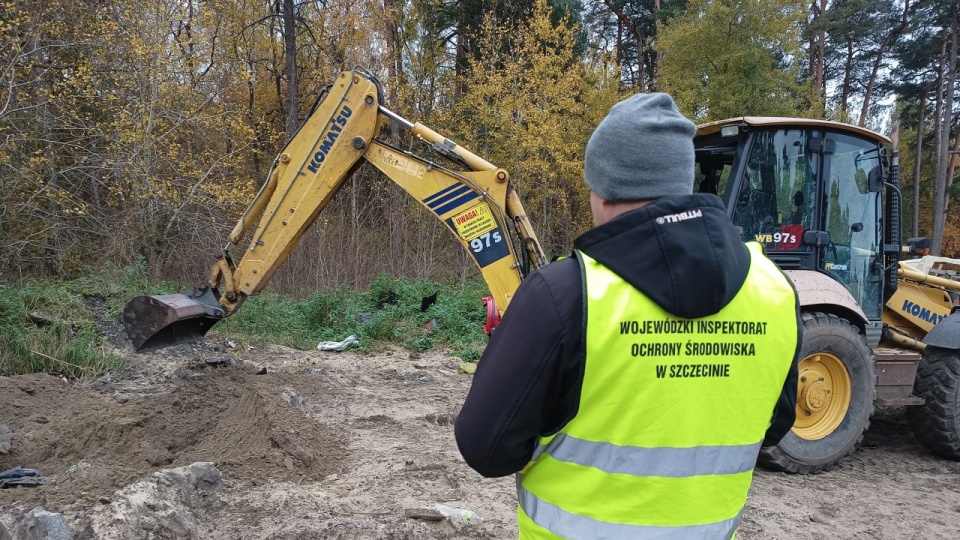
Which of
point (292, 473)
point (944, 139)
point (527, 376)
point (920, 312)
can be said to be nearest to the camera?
point (527, 376)

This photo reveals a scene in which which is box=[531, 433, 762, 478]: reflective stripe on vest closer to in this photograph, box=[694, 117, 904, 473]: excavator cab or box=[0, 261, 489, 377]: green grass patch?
box=[694, 117, 904, 473]: excavator cab

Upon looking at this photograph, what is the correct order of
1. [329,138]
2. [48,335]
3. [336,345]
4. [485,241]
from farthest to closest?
[336,345] < [48,335] < [329,138] < [485,241]

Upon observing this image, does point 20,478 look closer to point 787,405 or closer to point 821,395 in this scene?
point 787,405

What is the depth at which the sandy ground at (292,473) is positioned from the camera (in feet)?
11.8

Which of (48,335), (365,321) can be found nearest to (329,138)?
(48,335)

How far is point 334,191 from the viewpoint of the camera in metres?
4.90

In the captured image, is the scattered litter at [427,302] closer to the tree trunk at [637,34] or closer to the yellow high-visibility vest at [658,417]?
the yellow high-visibility vest at [658,417]

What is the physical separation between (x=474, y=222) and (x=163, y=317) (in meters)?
2.42

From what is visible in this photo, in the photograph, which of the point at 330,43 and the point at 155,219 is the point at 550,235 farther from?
the point at 155,219

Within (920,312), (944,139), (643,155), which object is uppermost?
(944,139)

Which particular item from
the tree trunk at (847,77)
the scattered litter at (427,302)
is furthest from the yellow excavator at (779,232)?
the tree trunk at (847,77)

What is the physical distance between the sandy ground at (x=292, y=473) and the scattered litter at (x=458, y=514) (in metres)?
0.07

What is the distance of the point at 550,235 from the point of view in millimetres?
17938

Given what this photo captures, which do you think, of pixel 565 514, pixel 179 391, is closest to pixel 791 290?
pixel 565 514
